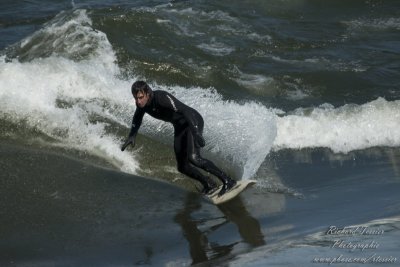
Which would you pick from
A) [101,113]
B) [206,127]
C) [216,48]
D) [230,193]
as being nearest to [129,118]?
[101,113]

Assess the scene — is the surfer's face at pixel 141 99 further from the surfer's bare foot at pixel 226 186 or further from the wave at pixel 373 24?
the wave at pixel 373 24

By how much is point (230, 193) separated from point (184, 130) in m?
0.94

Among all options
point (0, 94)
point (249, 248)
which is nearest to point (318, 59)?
point (0, 94)

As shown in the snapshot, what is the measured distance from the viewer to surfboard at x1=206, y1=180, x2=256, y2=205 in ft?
30.7

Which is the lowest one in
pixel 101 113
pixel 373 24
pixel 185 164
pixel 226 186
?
pixel 373 24

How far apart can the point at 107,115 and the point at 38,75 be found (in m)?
1.49

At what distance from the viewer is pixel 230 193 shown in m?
9.48

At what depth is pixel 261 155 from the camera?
11.1m

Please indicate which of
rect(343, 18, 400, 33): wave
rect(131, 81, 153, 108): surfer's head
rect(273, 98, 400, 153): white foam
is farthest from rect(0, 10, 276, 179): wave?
rect(343, 18, 400, 33): wave

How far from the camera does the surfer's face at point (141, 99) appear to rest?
30.0 ft

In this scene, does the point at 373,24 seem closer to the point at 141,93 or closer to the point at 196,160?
the point at 196,160

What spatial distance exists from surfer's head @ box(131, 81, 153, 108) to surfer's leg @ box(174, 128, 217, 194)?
24.8 inches

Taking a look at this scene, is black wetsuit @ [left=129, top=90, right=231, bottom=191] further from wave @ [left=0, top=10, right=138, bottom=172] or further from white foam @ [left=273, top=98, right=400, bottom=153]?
white foam @ [left=273, top=98, right=400, bottom=153]

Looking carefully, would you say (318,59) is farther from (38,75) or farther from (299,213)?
(299,213)
